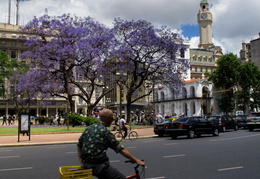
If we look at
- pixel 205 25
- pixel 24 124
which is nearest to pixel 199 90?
pixel 205 25

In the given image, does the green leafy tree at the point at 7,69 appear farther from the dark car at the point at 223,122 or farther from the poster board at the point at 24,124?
the dark car at the point at 223,122

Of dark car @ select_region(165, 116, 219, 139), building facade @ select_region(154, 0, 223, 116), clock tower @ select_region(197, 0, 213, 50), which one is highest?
clock tower @ select_region(197, 0, 213, 50)

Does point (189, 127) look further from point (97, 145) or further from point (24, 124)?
point (97, 145)

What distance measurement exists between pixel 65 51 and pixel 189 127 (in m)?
18.5

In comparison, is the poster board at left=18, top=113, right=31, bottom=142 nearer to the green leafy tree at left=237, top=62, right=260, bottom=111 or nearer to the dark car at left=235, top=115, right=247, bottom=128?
the dark car at left=235, top=115, right=247, bottom=128

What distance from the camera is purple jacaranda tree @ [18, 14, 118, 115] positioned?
33906mm

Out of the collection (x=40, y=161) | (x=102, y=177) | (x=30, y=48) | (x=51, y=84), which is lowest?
(x=40, y=161)

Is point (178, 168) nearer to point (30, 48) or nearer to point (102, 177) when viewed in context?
point (102, 177)

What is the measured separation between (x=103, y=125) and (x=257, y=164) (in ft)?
22.7

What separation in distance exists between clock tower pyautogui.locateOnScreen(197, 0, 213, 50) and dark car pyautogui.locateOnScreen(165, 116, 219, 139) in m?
95.1

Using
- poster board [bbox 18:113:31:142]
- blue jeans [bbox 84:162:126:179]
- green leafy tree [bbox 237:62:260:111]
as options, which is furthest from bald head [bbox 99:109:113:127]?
green leafy tree [bbox 237:62:260:111]

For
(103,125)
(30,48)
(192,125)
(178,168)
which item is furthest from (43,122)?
(103,125)

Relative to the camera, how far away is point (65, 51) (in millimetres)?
33031

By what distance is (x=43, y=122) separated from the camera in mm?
39469
